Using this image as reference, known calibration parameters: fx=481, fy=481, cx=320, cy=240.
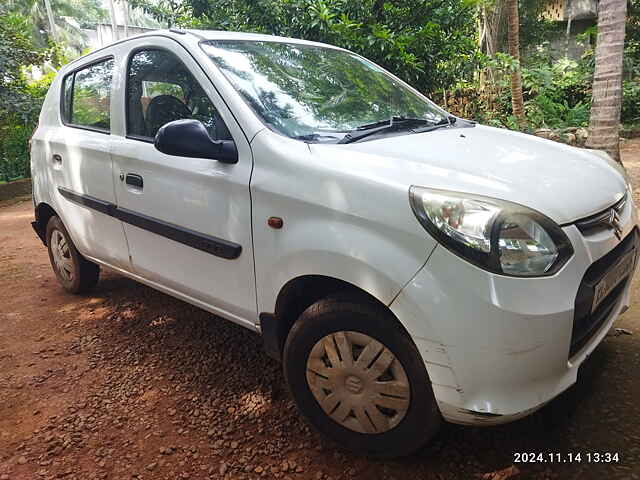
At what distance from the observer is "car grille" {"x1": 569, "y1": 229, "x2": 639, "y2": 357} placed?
1635mm

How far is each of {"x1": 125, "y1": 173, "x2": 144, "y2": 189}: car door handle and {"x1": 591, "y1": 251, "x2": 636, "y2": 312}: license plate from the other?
7.27 ft

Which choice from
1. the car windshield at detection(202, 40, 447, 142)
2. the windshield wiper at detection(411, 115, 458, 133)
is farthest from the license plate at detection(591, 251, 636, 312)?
the car windshield at detection(202, 40, 447, 142)

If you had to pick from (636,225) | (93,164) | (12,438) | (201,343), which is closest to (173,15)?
(93,164)

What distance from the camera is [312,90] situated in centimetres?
246

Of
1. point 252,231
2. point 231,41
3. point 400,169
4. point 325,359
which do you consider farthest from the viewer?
point 231,41

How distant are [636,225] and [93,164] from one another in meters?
2.97

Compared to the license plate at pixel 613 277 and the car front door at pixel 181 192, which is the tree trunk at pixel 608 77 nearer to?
the license plate at pixel 613 277

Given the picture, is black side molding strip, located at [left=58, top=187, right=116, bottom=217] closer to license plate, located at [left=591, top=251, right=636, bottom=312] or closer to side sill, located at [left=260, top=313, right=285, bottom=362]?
side sill, located at [left=260, top=313, right=285, bottom=362]

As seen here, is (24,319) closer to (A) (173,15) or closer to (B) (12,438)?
(B) (12,438)

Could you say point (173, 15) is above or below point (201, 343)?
above

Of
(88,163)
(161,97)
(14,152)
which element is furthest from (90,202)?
(14,152)

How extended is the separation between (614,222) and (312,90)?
1.49 metres

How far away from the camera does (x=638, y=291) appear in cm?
323

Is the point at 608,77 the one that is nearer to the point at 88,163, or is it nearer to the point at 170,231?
the point at 170,231
